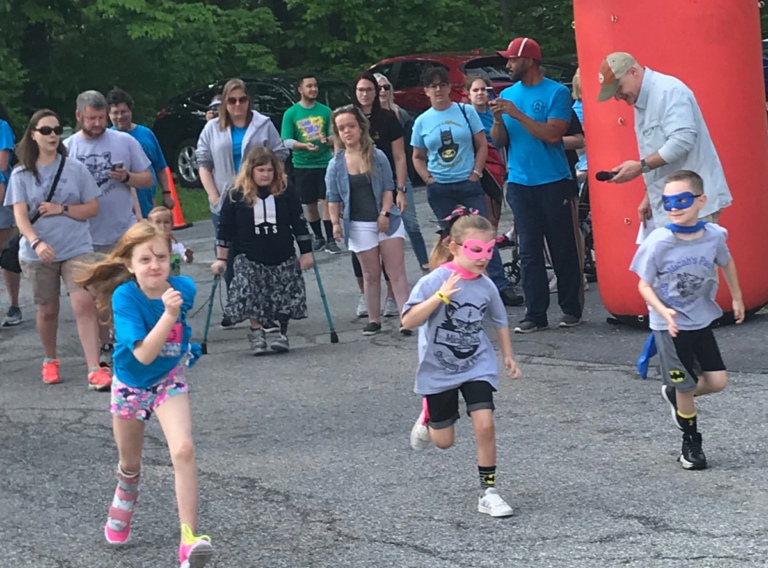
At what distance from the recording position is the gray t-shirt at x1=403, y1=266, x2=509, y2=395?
19.8ft

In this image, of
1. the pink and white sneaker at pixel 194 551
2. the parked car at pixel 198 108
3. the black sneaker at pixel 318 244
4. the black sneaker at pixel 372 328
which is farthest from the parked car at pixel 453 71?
the pink and white sneaker at pixel 194 551

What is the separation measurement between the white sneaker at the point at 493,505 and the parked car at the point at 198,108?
15678 millimetres

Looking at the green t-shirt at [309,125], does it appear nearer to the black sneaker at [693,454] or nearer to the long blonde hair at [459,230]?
the long blonde hair at [459,230]

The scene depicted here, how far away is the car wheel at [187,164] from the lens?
71.7 feet

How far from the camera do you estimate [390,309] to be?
11266 mm

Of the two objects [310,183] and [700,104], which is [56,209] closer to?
[700,104]

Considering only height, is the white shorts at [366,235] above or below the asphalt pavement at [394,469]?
above

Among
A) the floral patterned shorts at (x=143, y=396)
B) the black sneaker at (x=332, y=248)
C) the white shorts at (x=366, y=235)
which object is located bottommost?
the black sneaker at (x=332, y=248)

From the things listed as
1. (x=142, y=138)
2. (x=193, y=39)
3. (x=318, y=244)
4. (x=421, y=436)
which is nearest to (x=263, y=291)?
(x=142, y=138)

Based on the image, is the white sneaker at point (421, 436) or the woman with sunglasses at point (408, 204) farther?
the woman with sunglasses at point (408, 204)

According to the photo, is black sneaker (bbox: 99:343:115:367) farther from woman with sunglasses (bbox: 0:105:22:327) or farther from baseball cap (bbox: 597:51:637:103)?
baseball cap (bbox: 597:51:637:103)

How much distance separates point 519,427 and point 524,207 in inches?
120

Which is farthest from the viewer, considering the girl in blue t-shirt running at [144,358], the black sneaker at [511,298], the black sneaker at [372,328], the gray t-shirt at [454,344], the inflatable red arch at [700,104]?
the black sneaker at [511,298]

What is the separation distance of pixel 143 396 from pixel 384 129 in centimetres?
601
